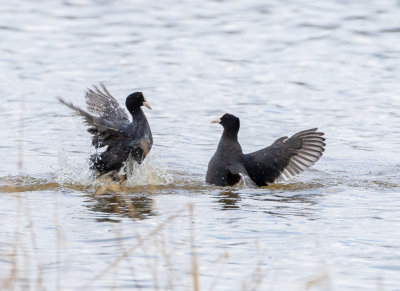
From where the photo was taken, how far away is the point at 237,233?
6773mm

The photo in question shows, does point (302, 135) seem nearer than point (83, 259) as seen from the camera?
No

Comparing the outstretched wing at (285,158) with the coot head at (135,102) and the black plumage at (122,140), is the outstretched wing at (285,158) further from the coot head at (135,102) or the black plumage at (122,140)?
the coot head at (135,102)

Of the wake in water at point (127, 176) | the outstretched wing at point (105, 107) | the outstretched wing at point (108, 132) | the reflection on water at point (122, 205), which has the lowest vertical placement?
the reflection on water at point (122, 205)

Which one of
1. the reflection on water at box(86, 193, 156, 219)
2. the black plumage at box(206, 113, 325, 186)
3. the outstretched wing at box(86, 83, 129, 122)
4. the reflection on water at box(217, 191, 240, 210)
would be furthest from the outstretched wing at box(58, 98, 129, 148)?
the reflection on water at box(217, 191, 240, 210)

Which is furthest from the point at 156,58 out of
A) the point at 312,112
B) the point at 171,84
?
the point at 312,112

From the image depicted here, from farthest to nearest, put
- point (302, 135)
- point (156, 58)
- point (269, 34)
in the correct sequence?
point (269, 34)
point (156, 58)
point (302, 135)

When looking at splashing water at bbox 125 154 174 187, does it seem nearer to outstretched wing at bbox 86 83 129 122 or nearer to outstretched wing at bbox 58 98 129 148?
outstretched wing at bbox 58 98 129 148

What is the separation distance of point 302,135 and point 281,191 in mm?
674

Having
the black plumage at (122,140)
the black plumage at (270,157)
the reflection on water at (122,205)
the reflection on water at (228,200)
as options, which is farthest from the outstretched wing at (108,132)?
the reflection on water at (228,200)

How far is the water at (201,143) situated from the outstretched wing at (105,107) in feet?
1.95

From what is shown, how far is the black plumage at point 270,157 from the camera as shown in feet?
29.0

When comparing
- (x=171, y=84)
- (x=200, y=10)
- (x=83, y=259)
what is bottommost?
(x=83, y=259)

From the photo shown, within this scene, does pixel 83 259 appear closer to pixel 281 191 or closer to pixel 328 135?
pixel 281 191

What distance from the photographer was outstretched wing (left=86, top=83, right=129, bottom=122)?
9.65 meters
